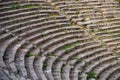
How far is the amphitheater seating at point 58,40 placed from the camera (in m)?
7.86

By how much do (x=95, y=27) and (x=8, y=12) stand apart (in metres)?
3.27

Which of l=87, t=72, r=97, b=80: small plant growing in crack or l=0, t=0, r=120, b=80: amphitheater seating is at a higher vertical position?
l=0, t=0, r=120, b=80: amphitheater seating

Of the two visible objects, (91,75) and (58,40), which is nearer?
(91,75)

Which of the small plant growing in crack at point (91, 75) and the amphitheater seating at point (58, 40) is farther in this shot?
the small plant growing in crack at point (91, 75)

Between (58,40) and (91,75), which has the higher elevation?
(58,40)

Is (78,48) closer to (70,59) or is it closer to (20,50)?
(70,59)

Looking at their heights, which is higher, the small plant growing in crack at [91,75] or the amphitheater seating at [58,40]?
the amphitheater seating at [58,40]

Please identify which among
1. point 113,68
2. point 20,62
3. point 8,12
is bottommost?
point 113,68

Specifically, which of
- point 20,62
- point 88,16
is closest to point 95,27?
point 88,16

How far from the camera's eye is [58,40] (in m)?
9.80

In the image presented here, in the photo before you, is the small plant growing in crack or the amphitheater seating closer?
the amphitheater seating

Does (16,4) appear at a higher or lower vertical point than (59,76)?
higher

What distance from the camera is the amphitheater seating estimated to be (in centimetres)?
786

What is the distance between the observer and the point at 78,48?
394 inches
